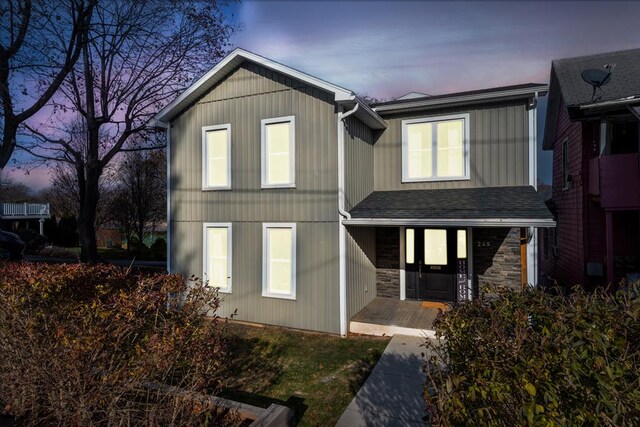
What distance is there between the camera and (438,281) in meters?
9.56

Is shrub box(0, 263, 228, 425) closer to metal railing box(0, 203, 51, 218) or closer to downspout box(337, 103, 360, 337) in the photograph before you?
downspout box(337, 103, 360, 337)

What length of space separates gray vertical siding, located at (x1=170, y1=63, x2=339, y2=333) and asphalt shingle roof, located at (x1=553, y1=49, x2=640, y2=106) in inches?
257

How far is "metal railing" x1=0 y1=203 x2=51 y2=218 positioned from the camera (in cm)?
2868

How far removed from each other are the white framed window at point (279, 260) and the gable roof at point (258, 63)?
10.1 feet

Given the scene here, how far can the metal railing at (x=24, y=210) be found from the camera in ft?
94.1

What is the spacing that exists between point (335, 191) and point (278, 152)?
1774 millimetres

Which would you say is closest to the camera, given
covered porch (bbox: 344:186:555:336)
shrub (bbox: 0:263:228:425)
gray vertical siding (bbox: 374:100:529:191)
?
shrub (bbox: 0:263:228:425)

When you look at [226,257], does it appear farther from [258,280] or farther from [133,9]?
[133,9]

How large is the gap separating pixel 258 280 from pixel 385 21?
6105 millimetres

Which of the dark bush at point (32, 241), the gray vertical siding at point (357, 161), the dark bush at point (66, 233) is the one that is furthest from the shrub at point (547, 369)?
the dark bush at point (66, 233)

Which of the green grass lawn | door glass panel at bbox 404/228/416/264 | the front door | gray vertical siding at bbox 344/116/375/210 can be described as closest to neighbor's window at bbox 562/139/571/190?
the front door

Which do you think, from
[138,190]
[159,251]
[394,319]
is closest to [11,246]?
[159,251]

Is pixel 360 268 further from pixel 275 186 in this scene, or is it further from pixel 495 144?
pixel 495 144

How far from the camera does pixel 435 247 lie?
9.56m
